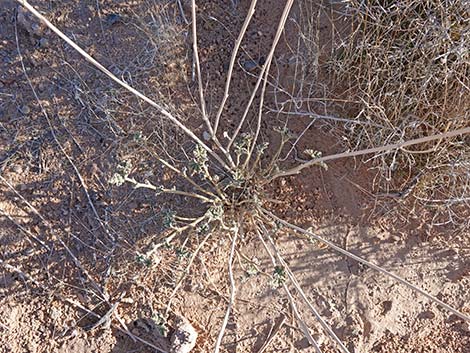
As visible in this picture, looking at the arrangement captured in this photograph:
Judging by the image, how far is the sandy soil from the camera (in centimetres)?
168

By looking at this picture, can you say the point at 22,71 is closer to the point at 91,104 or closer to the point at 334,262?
the point at 91,104

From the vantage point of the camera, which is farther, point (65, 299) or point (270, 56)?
point (65, 299)

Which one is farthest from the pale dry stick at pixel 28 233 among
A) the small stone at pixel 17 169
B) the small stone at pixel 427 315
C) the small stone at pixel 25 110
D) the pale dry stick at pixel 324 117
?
the small stone at pixel 427 315

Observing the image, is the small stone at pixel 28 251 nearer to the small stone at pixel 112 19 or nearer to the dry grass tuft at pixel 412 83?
the small stone at pixel 112 19

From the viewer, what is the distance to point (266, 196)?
1.72m

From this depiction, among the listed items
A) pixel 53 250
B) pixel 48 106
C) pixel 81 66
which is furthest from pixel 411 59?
pixel 53 250

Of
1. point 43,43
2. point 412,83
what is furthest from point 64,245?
point 412,83

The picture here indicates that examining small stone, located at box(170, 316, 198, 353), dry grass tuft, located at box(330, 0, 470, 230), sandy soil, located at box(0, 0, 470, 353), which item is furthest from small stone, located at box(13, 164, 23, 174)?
dry grass tuft, located at box(330, 0, 470, 230)

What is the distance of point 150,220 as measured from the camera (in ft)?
5.58

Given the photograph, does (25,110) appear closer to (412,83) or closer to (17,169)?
(17,169)

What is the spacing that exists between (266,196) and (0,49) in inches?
38.6

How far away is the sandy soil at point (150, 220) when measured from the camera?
5.51 ft

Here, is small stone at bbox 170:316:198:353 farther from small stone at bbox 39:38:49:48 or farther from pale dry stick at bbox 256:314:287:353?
small stone at bbox 39:38:49:48

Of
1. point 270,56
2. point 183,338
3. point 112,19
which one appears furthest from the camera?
point 112,19
